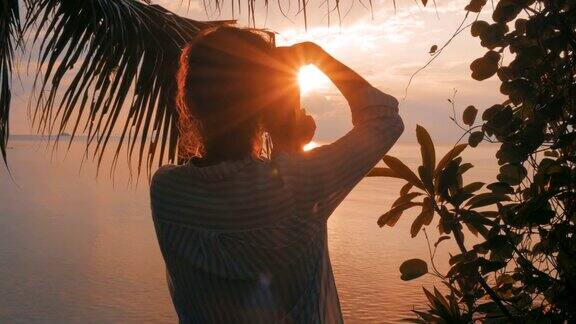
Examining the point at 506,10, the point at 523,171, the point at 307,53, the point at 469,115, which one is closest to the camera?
the point at 307,53

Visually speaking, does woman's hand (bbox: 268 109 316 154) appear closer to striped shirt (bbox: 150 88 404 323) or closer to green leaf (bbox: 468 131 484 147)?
striped shirt (bbox: 150 88 404 323)

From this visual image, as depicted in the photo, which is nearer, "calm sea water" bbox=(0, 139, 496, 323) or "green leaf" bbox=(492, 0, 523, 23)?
"green leaf" bbox=(492, 0, 523, 23)

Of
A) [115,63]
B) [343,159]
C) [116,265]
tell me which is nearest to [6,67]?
[115,63]

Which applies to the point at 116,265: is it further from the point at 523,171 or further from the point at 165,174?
the point at 165,174

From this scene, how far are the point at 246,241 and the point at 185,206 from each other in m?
0.12

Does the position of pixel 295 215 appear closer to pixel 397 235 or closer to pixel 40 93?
pixel 40 93

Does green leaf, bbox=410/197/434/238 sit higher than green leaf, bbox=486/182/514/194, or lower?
lower

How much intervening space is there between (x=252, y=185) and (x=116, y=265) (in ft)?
47.0

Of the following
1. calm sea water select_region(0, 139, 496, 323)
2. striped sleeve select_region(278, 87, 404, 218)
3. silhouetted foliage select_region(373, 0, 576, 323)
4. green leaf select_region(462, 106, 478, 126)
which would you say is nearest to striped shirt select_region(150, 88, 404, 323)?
striped sleeve select_region(278, 87, 404, 218)

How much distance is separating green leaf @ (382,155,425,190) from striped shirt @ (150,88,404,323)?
0.97 metres

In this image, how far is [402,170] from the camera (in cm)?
206

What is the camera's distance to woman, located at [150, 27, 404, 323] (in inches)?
38.6

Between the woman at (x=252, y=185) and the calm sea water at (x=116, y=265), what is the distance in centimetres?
451

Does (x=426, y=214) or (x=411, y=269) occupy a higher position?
(x=426, y=214)
